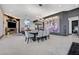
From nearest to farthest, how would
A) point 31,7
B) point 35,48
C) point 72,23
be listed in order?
point 35,48
point 31,7
point 72,23

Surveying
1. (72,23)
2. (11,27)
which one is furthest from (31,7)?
(11,27)

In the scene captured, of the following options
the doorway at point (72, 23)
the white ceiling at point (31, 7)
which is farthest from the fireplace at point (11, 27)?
the doorway at point (72, 23)

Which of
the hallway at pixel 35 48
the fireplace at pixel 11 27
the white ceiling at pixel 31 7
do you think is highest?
the white ceiling at pixel 31 7

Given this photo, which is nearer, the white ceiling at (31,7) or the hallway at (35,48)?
the hallway at (35,48)

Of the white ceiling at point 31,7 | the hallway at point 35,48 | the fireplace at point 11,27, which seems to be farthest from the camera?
the fireplace at point 11,27

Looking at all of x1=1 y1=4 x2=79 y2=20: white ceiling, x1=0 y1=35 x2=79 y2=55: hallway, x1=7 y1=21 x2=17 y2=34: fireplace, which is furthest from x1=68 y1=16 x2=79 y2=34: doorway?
x1=7 y1=21 x2=17 y2=34: fireplace

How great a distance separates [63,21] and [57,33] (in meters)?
1.67

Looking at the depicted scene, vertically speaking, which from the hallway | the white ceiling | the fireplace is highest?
the white ceiling

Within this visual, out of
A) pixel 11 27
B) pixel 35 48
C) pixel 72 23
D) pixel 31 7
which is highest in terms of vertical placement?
pixel 31 7

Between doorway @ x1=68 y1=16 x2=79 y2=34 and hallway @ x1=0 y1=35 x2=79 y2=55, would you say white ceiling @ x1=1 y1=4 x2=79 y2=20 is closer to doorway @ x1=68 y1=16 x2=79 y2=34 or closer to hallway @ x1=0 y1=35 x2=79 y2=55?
hallway @ x1=0 y1=35 x2=79 y2=55

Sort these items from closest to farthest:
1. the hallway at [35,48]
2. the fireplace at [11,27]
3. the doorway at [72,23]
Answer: the hallway at [35,48] < the doorway at [72,23] < the fireplace at [11,27]

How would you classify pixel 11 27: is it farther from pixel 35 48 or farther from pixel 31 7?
pixel 35 48

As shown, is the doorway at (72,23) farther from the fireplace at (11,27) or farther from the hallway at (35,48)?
the fireplace at (11,27)
